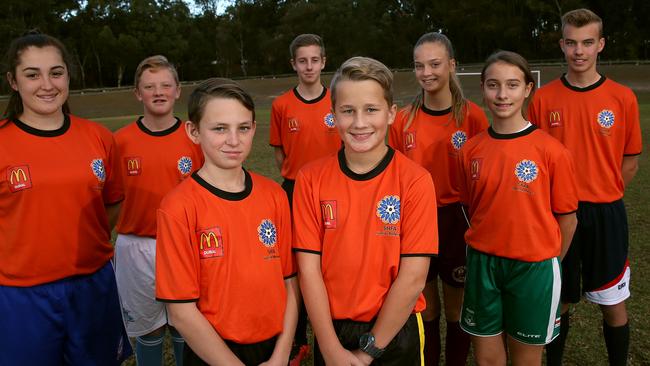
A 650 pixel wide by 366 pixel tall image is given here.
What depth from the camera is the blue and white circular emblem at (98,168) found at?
2785mm

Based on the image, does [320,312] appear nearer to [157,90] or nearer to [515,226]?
[515,226]

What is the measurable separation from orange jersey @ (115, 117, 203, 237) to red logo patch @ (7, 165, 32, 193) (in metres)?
0.77

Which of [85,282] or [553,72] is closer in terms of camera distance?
[85,282]

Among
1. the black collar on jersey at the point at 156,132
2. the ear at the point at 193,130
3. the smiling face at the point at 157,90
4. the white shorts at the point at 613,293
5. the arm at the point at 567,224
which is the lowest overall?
the white shorts at the point at 613,293

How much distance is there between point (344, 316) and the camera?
2359 mm

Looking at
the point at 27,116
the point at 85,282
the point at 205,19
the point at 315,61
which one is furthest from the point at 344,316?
the point at 205,19

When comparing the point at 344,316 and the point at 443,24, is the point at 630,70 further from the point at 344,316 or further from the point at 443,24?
the point at 344,316

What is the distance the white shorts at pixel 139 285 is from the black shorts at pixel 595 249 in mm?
2660

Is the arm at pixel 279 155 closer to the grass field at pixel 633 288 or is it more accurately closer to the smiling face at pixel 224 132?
the grass field at pixel 633 288

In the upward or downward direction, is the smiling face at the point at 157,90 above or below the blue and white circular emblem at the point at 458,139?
above

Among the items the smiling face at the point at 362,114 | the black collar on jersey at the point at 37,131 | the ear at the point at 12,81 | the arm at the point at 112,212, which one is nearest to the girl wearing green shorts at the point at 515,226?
the smiling face at the point at 362,114

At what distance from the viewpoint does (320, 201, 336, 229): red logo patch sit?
7.87 feet

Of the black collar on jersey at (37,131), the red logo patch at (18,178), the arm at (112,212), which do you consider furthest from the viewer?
the arm at (112,212)

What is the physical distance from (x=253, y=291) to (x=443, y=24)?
57.2m
